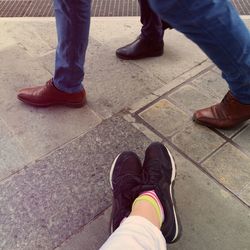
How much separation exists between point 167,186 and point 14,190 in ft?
2.04

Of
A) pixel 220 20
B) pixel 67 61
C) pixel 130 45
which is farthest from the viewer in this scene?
pixel 130 45

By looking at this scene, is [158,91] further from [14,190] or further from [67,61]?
[14,190]

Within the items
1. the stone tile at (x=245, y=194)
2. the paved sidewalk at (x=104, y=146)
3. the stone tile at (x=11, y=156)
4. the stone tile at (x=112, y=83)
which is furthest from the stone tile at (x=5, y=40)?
the stone tile at (x=245, y=194)

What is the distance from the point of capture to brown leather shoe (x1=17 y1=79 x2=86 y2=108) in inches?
65.2

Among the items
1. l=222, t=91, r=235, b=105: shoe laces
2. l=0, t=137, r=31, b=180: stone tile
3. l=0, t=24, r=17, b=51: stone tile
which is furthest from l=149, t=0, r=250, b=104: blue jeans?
l=0, t=24, r=17, b=51: stone tile

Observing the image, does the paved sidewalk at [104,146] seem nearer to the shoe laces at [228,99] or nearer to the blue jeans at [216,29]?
the shoe laces at [228,99]

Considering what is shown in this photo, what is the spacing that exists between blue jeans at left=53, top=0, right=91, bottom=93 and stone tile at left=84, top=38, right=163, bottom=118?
158 millimetres

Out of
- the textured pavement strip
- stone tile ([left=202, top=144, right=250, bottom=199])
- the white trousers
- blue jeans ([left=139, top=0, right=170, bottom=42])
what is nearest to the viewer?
the white trousers

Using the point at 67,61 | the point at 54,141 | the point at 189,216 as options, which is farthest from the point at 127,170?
the point at 67,61

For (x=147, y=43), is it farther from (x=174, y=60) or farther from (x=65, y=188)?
(x=65, y=188)

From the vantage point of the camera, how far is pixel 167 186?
4.27 feet

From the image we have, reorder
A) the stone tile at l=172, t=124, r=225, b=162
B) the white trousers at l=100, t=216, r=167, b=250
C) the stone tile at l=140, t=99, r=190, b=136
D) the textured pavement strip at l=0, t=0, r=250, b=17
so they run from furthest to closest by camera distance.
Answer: the textured pavement strip at l=0, t=0, r=250, b=17 < the stone tile at l=140, t=99, r=190, b=136 < the stone tile at l=172, t=124, r=225, b=162 < the white trousers at l=100, t=216, r=167, b=250

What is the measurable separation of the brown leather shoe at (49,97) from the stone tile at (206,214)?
2.05ft

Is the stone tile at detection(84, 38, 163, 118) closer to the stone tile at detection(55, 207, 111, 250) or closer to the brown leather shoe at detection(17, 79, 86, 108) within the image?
the brown leather shoe at detection(17, 79, 86, 108)
